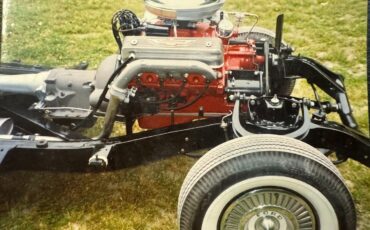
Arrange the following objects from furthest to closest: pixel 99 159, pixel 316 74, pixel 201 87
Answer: pixel 316 74, pixel 201 87, pixel 99 159

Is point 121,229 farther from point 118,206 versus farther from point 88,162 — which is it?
point 88,162

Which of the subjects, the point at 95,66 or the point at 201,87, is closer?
the point at 201,87

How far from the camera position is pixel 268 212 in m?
2.29

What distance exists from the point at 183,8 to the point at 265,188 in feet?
4.18

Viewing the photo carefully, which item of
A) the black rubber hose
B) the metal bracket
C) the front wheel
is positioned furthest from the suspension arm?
the metal bracket

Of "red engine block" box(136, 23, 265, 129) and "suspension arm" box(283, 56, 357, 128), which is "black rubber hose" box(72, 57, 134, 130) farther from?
"suspension arm" box(283, 56, 357, 128)

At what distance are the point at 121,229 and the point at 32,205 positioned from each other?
0.62m

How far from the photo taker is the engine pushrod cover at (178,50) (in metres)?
2.52

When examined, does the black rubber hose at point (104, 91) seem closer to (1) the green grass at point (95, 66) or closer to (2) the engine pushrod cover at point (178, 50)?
(2) the engine pushrod cover at point (178, 50)

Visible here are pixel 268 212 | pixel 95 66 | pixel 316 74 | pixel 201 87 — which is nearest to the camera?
pixel 268 212

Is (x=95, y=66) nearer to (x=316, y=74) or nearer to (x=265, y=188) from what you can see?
(x=316, y=74)

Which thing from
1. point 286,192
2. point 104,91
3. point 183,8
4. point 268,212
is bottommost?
point 268,212

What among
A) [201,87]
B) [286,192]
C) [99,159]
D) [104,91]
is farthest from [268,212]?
[104,91]

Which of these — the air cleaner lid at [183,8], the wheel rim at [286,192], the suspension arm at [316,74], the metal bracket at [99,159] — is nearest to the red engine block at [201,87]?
the air cleaner lid at [183,8]
